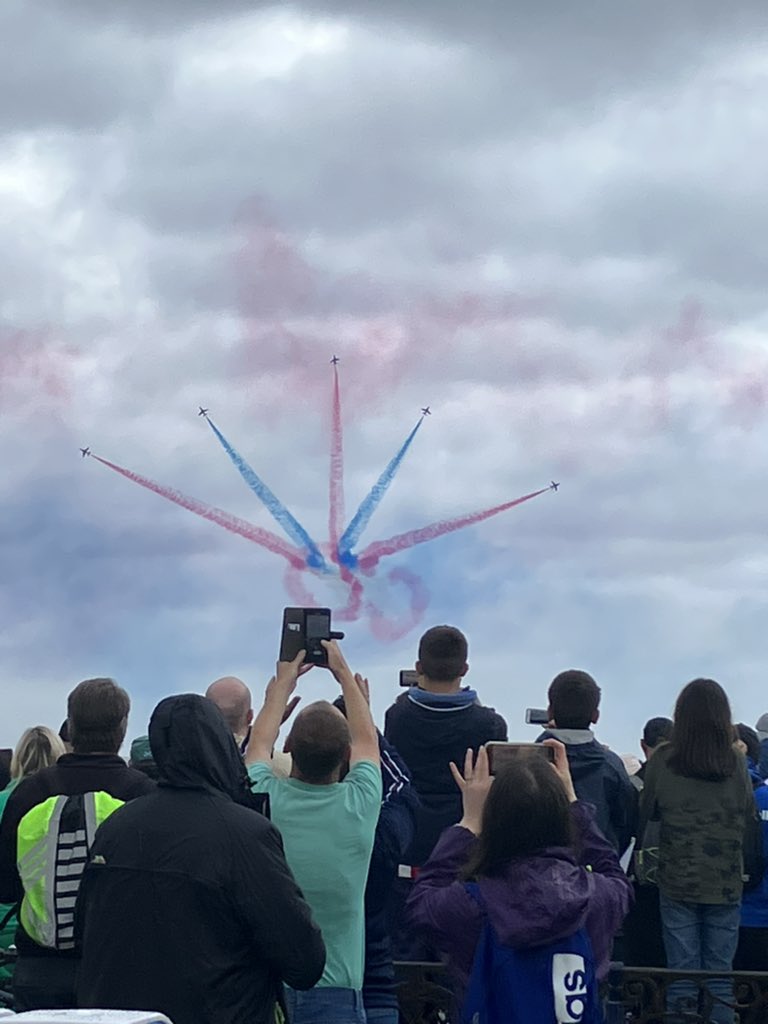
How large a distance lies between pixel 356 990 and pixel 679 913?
8.28 feet

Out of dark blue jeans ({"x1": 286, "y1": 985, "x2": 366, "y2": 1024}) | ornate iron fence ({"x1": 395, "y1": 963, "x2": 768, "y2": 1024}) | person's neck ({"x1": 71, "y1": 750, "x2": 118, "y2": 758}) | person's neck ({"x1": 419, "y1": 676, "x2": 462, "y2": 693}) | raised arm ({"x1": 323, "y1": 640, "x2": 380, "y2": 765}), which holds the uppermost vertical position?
person's neck ({"x1": 419, "y1": 676, "x2": 462, "y2": 693})

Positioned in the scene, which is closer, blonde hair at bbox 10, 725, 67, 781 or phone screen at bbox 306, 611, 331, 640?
phone screen at bbox 306, 611, 331, 640

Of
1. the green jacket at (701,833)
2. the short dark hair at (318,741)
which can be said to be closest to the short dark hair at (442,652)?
the green jacket at (701,833)

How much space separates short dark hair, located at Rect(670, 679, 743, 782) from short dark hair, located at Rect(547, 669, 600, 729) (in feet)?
1.40

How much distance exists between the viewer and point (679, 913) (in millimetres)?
7770

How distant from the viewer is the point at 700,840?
7664mm

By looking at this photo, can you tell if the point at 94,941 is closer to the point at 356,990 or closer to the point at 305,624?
the point at 356,990

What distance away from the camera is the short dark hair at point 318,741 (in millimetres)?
5750

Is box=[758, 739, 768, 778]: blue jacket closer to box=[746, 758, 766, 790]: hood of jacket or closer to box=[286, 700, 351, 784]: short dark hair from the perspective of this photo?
box=[746, 758, 766, 790]: hood of jacket

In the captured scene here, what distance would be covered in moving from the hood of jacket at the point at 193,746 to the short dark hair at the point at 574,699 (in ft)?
10.2

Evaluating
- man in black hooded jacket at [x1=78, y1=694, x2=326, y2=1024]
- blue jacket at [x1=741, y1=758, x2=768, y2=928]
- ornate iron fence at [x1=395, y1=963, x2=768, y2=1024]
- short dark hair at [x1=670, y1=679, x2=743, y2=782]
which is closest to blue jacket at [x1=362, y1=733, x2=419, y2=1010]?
ornate iron fence at [x1=395, y1=963, x2=768, y2=1024]

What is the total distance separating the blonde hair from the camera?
283 inches

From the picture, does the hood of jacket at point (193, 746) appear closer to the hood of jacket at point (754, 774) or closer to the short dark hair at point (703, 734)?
the short dark hair at point (703, 734)

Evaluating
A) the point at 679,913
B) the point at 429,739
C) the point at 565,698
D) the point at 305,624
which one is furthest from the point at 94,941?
the point at 679,913
